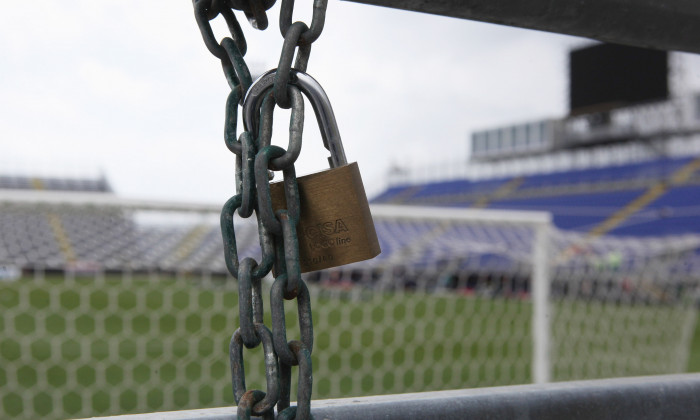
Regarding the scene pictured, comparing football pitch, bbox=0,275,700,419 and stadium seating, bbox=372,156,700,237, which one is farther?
stadium seating, bbox=372,156,700,237

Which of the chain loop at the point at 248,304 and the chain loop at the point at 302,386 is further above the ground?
the chain loop at the point at 248,304

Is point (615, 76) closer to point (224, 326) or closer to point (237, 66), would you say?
point (224, 326)

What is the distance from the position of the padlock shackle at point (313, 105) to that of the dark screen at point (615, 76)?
1958 cm

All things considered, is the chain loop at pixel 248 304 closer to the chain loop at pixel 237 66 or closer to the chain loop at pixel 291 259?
the chain loop at pixel 291 259

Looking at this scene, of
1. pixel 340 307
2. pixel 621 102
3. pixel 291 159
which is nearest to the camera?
pixel 291 159

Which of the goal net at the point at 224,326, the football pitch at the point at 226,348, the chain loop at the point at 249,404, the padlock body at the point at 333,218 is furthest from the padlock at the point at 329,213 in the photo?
the football pitch at the point at 226,348

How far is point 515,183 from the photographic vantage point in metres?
24.0

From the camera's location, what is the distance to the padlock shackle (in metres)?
0.49

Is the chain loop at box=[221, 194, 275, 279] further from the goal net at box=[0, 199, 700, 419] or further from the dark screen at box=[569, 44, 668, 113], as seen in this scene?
the dark screen at box=[569, 44, 668, 113]

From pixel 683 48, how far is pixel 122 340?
642 cm

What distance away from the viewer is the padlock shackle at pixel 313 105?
19.4 inches

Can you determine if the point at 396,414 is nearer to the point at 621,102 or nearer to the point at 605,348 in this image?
the point at 605,348

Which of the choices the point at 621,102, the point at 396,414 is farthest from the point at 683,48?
the point at 621,102

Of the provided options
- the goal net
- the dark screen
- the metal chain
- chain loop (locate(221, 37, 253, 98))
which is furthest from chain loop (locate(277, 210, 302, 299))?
the dark screen
